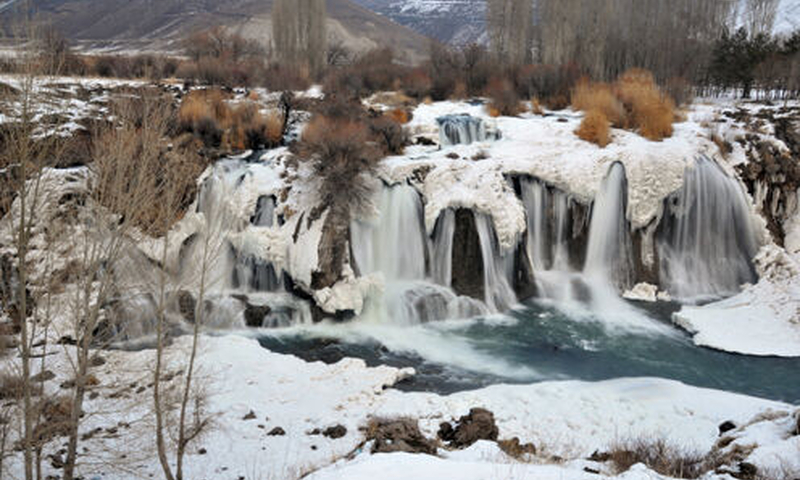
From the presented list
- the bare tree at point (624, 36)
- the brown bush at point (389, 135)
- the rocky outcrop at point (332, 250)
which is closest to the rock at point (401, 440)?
the rocky outcrop at point (332, 250)

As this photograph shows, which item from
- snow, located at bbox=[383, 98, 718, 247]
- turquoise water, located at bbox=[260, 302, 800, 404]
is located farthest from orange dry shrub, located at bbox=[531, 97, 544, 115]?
turquoise water, located at bbox=[260, 302, 800, 404]

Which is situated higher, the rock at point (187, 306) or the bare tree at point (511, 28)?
the bare tree at point (511, 28)

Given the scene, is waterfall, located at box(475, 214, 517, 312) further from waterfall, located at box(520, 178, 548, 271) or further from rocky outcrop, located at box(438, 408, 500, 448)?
rocky outcrop, located at box(438, 408, 500, 448)

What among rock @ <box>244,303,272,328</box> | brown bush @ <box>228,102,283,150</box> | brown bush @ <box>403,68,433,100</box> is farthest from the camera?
brown bush @ <box>403,68,433,100</box>

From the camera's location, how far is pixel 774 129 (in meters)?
18.9

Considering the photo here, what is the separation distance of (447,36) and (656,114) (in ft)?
325

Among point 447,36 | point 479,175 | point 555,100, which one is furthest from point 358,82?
point 447,36

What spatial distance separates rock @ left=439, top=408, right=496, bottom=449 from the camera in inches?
335

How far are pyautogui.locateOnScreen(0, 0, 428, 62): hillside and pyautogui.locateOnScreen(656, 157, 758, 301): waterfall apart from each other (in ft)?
206

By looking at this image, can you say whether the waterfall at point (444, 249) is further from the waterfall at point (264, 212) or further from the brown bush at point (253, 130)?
the brown bush at point (253, 130)

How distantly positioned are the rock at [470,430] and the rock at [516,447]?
12.7 inches

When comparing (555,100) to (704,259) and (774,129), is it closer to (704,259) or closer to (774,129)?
(774,129)

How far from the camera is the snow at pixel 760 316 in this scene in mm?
12711

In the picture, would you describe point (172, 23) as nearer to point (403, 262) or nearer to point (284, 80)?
point (284, 80)
